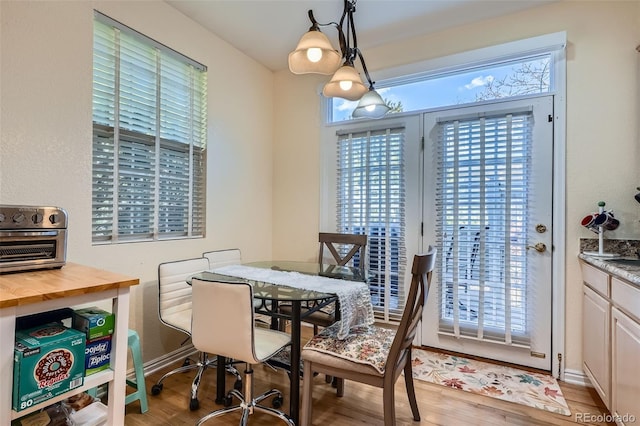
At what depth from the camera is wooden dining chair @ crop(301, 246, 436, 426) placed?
151 centimetres

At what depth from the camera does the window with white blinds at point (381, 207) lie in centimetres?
300

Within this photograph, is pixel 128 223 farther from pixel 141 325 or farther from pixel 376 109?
pixel 376 109

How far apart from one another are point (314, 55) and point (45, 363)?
5.98 ft

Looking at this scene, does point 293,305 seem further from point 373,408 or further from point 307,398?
point 373,408

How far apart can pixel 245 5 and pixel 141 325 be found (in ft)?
8.47

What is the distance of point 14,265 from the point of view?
1.33 meters

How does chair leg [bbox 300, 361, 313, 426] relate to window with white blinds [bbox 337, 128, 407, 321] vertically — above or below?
below

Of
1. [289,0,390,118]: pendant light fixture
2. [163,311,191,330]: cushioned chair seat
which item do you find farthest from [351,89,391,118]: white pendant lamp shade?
[163,311,191,330]: cushioned chair seat

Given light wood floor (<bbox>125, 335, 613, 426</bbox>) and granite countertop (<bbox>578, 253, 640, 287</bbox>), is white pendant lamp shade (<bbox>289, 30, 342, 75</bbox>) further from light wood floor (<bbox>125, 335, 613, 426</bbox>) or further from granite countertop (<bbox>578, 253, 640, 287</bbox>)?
light wood floor (<bbox>125, 335, 613, 426</bbox>)

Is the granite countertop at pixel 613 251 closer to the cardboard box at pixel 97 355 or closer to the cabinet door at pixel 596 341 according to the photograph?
the cabinet door at pixel 596 341

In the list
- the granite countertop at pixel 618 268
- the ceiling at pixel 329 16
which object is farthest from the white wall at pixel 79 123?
the granite countertop at pixel 618 268

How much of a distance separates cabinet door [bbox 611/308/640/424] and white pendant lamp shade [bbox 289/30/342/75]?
202 centimetres

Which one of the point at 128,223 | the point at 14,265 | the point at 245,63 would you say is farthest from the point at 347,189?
the point at 14,265

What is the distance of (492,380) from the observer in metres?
2.35
